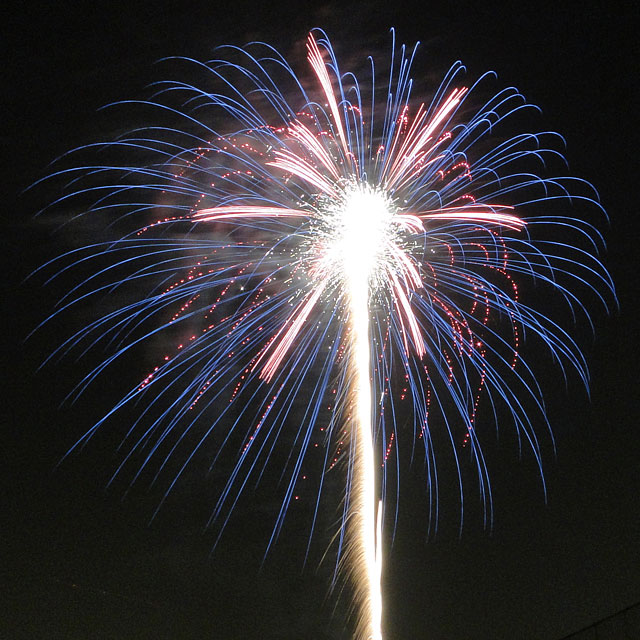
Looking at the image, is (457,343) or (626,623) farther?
(626,623)

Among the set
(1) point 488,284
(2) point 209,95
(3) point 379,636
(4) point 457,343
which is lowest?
(3) point 379,636

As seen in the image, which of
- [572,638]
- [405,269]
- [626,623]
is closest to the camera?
[405,269]

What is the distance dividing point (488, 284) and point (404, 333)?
6.03 feet

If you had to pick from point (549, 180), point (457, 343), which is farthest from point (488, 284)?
point (549, 180)

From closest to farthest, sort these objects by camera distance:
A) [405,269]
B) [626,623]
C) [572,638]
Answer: [405,269]
[626,623]
[572,638]

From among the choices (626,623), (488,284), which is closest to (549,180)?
(488,284)

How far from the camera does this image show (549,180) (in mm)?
13000

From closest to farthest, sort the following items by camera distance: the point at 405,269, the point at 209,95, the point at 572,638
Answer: the point at 209,95
the point at 405,269
the point at 572,638

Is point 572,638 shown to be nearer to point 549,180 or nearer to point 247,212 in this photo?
point 549,180

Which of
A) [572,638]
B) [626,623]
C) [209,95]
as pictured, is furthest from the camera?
[572,638]

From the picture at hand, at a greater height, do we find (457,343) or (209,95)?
(209,95)

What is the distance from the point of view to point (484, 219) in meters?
13.5

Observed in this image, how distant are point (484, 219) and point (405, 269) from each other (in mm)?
1689

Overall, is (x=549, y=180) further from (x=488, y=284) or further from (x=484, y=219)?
(x=488, y=284)
